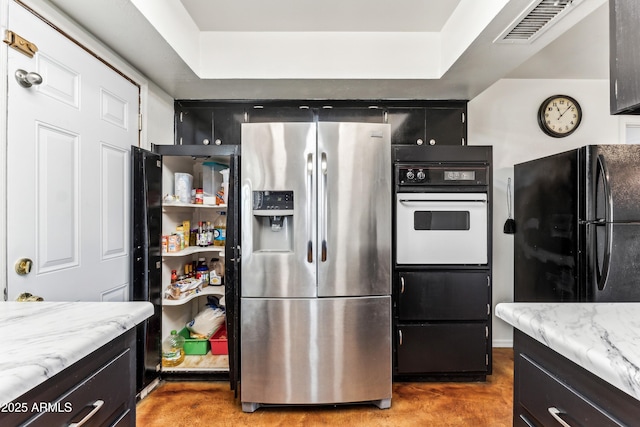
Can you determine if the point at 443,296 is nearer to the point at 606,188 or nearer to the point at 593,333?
the point at 606,188

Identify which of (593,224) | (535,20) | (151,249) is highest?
(535,20)

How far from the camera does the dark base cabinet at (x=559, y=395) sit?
2.11 feet

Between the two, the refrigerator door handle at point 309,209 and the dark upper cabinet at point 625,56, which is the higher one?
the dark upper cabinet at point 625,56

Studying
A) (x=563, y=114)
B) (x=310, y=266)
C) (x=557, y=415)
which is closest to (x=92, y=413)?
(x=557, y=415)

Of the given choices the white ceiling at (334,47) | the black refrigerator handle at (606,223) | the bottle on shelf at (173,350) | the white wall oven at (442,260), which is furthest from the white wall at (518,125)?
the bottle on shelf at (173,350)

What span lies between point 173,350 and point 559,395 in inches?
91.5

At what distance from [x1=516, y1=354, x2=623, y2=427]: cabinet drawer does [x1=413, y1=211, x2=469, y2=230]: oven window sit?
134 cm

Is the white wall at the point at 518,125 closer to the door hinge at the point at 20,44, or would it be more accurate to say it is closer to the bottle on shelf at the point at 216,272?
the bottle on shelf at the point at 216,272

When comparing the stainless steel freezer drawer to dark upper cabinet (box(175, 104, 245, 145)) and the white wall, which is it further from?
the white wall

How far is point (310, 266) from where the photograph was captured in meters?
1.88

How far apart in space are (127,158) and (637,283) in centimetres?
310

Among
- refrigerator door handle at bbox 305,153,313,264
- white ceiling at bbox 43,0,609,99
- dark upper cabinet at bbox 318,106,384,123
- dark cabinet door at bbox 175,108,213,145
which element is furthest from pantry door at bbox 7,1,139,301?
dark upper cabinet at bbox 318,106,384,123

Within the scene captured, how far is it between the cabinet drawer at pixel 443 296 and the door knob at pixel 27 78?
222 cm

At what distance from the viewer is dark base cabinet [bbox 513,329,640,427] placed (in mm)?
644
